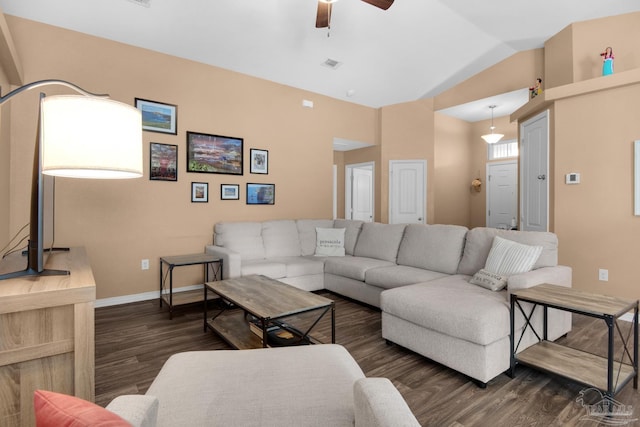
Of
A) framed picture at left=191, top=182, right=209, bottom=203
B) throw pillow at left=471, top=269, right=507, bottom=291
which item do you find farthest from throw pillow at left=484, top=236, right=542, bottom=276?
framed picture at left=191, top=182, right=209, bottom=203

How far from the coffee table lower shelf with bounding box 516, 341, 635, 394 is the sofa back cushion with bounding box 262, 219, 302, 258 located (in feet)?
9.58

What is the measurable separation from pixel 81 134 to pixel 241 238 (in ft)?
9.92

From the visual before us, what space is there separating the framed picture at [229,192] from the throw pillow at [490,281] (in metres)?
3.22

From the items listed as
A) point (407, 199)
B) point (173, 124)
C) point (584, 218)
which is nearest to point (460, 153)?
point (407, 199)

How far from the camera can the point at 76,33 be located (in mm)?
3443

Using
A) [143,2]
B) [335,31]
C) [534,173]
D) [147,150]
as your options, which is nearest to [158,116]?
[147,150]

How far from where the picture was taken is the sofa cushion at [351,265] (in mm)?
3658

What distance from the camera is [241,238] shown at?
4.15m

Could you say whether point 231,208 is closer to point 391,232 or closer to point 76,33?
point 391,232

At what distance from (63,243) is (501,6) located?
555 centimetres

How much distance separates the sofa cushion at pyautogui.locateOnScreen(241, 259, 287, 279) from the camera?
364 centimetres

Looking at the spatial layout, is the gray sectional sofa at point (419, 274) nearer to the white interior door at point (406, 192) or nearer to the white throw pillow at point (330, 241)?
the white throw pillow at point (330, 241)

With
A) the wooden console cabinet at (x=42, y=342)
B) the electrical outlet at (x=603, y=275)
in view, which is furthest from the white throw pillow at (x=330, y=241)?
the wooden console cabinet at (x=42, y=342)

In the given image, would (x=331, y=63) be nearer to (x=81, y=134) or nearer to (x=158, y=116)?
(x=158, y=116)
